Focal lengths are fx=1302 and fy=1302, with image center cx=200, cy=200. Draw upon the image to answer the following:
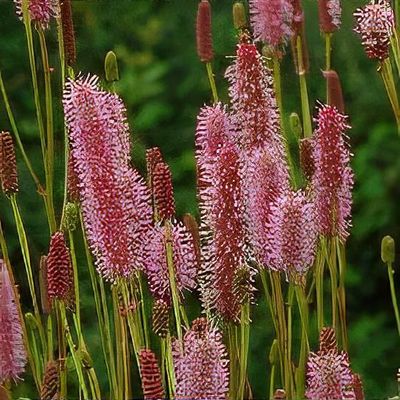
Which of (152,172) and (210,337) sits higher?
(152,172)

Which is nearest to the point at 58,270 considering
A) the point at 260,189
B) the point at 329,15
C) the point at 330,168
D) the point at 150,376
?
the point at 150,376

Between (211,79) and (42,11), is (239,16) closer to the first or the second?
(211,79)

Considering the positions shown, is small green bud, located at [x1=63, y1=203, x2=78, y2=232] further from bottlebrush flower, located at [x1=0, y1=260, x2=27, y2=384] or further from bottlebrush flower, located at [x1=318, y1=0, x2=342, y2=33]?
bottlebrush flower, located at [x1=318, y1=0, x2=342, y2=33]

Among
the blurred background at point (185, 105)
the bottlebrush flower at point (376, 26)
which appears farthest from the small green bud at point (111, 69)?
the bottlebrush flower at point (376, 26)

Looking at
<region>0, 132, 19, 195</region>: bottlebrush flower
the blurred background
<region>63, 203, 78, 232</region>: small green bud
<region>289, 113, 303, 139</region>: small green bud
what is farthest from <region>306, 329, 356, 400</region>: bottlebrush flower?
<region>0, 132, 19, 195</region>: bottlebrush flower

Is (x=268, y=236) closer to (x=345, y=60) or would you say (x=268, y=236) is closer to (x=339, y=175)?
(x=339, y=175)

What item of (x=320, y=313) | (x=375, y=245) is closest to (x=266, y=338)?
(x=320, y=313)
